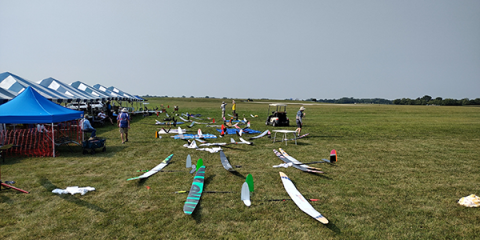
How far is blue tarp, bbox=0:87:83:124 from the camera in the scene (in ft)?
32.1

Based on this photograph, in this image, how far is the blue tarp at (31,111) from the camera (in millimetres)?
9773

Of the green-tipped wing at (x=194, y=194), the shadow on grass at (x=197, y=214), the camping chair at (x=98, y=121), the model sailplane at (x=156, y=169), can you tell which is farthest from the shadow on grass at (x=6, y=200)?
the camping chair at (x=98, y=121)

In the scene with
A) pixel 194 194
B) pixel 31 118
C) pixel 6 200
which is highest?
pixel 31 118

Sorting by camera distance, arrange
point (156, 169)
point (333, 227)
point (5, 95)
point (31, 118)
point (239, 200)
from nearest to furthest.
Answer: point (333, 227) < point (239, 200) < point (156, 169) < point (31, 118) < point (5, 95)

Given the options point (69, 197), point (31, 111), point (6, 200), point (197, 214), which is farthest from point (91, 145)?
point (197, 214)

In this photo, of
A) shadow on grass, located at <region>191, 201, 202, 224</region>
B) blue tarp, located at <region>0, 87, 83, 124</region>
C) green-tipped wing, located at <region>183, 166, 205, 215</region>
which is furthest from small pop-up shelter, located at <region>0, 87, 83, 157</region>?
shadow on grass, located at <region>191, 201, 202, 224</region>

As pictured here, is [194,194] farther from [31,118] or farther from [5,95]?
[5,95]

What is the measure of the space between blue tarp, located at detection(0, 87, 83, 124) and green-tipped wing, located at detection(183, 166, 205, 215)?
7.57 m

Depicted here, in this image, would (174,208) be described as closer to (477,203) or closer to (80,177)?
(80,177)

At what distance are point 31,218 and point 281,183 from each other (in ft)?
20.1

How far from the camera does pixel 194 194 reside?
6102 millimetres

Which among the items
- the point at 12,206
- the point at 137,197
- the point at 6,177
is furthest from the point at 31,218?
the point at 6,177

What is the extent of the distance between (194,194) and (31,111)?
9256mm

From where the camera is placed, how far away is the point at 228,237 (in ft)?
14.6
